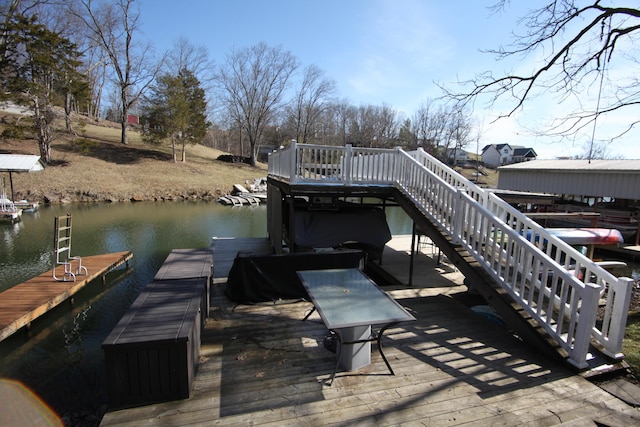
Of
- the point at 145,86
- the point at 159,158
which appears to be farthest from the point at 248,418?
Result: the point at 145,86

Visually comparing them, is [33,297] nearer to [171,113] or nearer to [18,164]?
[18,164]

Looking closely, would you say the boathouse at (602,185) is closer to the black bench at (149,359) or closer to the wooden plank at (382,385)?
the wooden plank at (382,385)

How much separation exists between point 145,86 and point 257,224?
21.5 meters

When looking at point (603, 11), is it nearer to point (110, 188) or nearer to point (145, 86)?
point (110, 188)

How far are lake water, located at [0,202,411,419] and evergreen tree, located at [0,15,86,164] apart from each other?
847 centimetres

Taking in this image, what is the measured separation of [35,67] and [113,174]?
26.1ft

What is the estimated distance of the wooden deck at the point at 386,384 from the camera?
2547 mm

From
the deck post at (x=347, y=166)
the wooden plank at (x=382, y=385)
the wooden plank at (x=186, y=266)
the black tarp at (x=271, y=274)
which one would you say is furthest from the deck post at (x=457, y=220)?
the wooden plank at (x=186, y=266)

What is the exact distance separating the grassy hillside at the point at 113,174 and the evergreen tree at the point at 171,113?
1857 millimetres

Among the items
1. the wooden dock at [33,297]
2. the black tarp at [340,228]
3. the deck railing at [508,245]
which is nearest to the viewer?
the deck railing at [508,245]

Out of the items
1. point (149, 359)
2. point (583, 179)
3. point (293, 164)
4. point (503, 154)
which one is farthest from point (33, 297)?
point (503, 154)

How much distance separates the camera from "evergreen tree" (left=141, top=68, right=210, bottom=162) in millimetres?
25781

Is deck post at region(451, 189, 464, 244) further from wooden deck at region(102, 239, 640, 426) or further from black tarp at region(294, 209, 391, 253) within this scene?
black tarp at region(294, 209, 391, 253)

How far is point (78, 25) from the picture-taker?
2822cm
